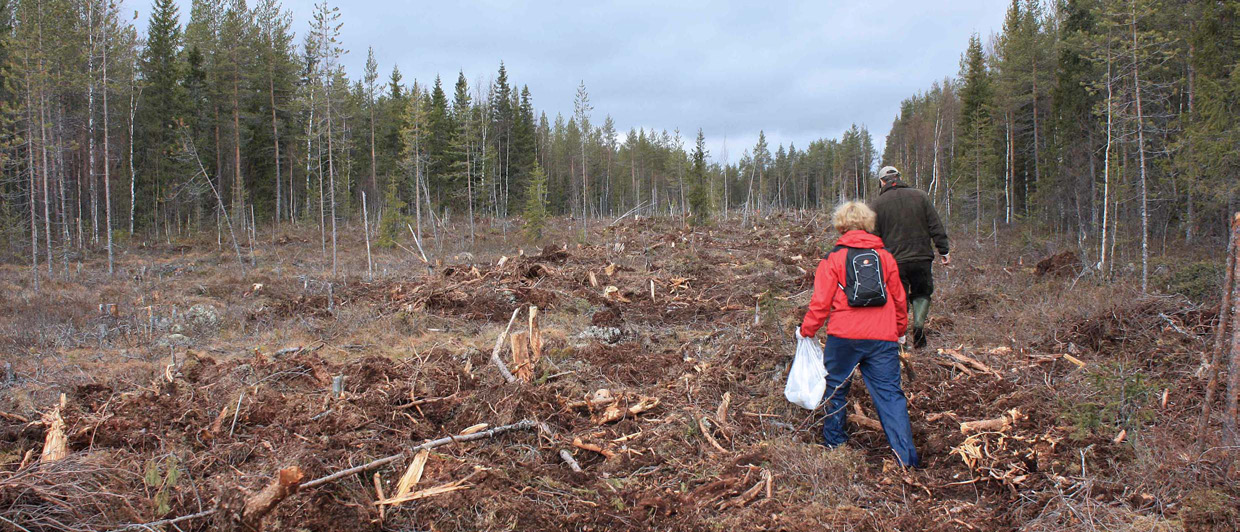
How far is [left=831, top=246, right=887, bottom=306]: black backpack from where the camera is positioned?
3619 millimetres

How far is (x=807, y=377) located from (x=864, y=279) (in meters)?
0.83

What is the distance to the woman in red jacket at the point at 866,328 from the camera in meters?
3.67

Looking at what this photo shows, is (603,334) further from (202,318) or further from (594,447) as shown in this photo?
(202,318)

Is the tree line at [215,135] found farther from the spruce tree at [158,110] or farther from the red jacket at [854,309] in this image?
the red jacket at [854,309]

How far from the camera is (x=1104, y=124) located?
54.2 ft

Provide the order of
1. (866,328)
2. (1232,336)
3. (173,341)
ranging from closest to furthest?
(1232,336) → (866,328) → (173,341)

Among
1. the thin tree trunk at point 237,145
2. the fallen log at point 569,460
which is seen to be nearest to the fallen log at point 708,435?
the fallen log at point 569,460

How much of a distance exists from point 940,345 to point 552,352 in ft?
13.3

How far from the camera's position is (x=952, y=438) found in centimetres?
384

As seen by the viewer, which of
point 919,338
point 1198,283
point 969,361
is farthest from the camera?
point 1198,283

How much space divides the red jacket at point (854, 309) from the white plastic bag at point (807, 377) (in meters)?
0.29

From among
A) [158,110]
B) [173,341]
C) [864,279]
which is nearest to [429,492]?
[864,279]

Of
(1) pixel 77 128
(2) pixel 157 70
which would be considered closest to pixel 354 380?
(1) pixel 77 128

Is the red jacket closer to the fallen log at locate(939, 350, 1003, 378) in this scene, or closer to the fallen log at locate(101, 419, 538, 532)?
the fallen log at locate(939, 350, 1003, 378)
